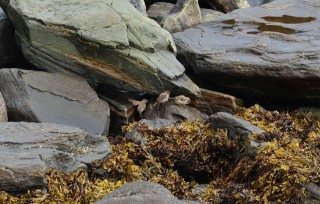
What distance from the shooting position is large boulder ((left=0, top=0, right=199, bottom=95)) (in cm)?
634

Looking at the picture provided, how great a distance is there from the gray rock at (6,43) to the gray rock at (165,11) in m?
2.07

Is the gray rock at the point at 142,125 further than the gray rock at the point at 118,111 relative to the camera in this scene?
No

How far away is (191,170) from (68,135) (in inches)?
47.9

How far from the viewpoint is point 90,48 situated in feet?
20.9

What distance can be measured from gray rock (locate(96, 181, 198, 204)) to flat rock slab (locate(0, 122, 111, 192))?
0.75 meters

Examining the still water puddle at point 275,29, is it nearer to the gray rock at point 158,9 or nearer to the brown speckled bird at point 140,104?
the gray rock at point 158,9

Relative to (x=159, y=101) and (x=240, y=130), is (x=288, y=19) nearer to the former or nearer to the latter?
(x=159, y=101)

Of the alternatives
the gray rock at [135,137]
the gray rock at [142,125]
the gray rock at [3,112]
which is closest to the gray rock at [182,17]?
the gray rock at [142,125]

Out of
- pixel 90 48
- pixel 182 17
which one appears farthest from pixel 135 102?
pixel 182 17

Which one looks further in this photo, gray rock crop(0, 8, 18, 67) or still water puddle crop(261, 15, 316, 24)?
still water puddle crop(261, 15, 316, 24)

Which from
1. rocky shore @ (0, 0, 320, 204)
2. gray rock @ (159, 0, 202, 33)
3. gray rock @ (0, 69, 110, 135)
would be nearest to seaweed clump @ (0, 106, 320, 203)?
rocky shore @ (0, 0, 320, 204)

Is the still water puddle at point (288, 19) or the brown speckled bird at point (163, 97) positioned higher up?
the still water puddle at point (288, 19)

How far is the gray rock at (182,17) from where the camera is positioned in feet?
25.4

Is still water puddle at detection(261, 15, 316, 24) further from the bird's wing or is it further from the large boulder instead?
the bird's wing
